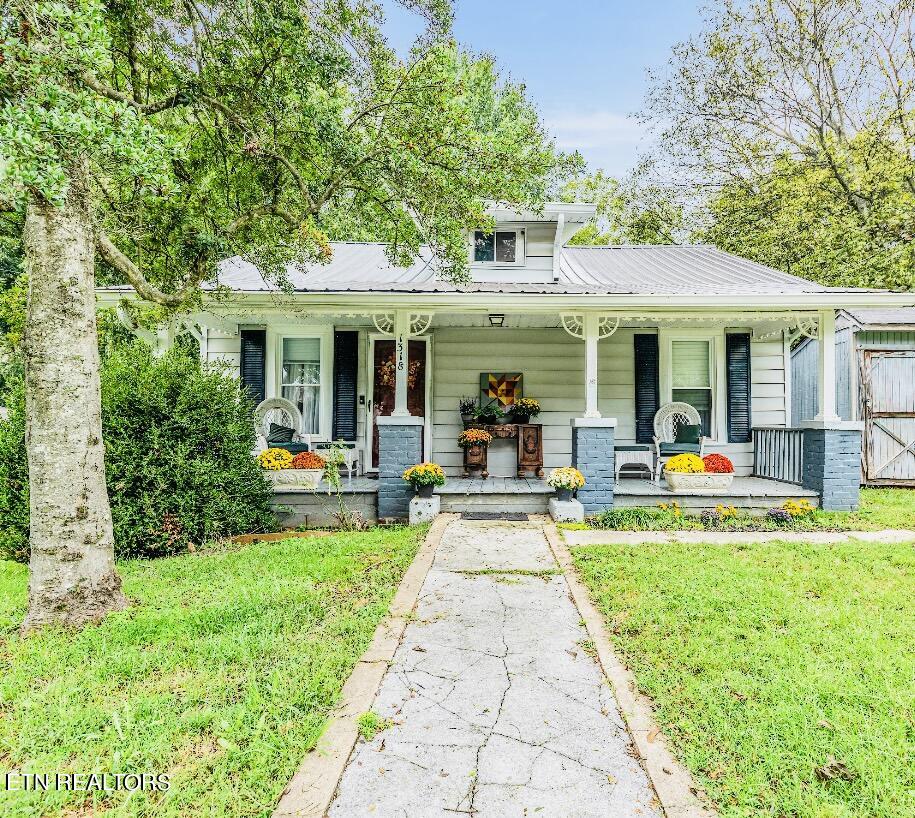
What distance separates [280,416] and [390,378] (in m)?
1.70

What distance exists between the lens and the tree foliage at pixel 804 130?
13.8 m

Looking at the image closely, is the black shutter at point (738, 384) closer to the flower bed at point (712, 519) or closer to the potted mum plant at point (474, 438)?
the flower bed at point (712, 519)

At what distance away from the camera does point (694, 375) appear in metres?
8.39

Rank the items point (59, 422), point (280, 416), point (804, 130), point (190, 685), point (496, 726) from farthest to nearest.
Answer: point (804, 130) < point (280, 416) < point (59, 422) < point (190, 685) < point (496, 726)

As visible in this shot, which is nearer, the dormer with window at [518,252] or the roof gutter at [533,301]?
the roof gutter at [533,301]

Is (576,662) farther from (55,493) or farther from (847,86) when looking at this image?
(847,86)

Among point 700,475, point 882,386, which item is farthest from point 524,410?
point 882,386

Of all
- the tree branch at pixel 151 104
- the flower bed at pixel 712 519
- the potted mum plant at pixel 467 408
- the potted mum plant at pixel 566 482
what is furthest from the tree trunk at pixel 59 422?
the potted mum plant at pixel 467 408

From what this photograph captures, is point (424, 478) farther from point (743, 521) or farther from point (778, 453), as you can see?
point (778, 453)

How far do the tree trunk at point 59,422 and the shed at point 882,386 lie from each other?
10.0m

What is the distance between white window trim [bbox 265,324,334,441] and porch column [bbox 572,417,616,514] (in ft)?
12.6

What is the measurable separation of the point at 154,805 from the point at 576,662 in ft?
6.68

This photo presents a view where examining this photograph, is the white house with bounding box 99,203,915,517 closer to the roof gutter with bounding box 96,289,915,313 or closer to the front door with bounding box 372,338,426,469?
the front door with bounding box 372,338,426,469

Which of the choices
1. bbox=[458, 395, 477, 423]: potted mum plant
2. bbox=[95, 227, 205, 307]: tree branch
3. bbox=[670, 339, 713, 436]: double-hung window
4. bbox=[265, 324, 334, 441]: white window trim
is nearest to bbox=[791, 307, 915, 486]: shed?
bbox=[670, 339, 713, 436]: double-hung window
